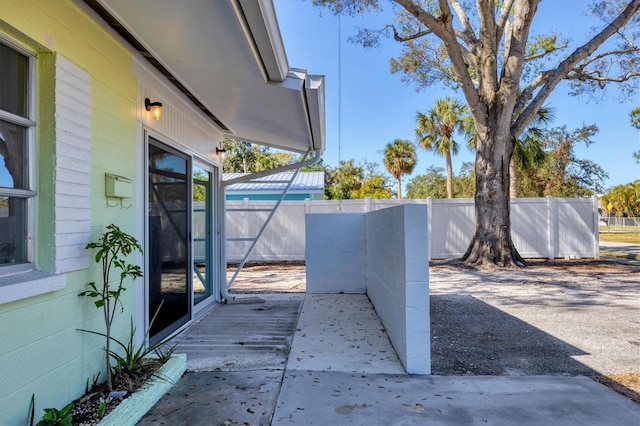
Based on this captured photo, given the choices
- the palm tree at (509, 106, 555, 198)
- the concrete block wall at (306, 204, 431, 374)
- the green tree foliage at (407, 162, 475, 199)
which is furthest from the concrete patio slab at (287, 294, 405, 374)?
the green tree foliage at (407, 162, 475, 199)

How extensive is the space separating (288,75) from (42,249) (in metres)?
2.52

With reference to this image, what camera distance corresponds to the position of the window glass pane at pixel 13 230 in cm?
215

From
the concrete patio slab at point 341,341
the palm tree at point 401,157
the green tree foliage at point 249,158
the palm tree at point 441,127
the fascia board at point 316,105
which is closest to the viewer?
the concrete patio slab at point 341,341

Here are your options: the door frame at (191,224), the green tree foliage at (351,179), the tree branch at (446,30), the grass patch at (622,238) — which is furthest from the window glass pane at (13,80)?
the green tree foliage at (351,179)

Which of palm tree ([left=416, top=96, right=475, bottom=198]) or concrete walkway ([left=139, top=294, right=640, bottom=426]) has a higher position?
palm tree ([left=416, top=96, right=475, bottom=198])

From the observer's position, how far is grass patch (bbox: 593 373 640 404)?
116 inches

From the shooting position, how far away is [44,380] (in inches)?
89.3

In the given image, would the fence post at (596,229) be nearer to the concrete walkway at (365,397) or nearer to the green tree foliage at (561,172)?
the green tree foliage at (561,172)

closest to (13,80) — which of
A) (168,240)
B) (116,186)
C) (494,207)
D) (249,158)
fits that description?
(116,186)

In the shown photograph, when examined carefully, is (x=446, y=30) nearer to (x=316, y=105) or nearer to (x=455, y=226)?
(x=455, y=226)

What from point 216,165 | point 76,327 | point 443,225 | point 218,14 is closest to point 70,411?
point 76,327

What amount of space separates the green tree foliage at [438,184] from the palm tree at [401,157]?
9.80 meters

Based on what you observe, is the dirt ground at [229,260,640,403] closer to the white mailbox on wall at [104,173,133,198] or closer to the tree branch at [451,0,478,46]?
the white mailbox on wall at [104,173,133,198]

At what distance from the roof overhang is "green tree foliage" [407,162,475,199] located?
94.4 feet
